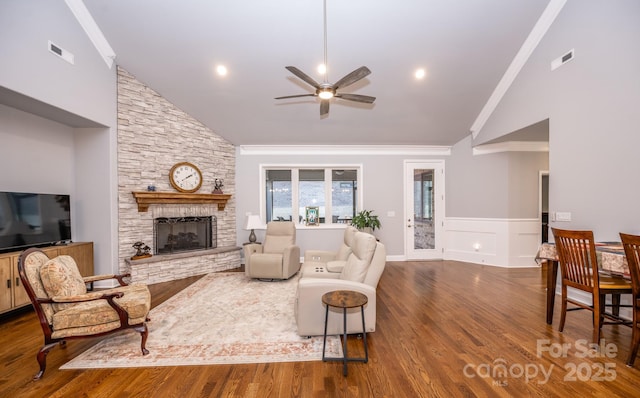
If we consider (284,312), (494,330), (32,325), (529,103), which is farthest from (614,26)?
(32,325)

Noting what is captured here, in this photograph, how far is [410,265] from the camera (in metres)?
5.62

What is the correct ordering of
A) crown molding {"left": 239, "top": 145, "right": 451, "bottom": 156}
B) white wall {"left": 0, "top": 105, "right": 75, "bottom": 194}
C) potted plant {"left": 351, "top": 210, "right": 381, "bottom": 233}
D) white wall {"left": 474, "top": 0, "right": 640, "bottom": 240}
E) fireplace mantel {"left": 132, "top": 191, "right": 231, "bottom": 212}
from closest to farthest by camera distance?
1. white wall {"left": 474, "top": 0, "right": 640, "bottom": 240}
2. white wall {"left": 0, "top": 105, "right": 75, "bottom": 194}
3. fireplace mantel {"left": 132, "top": 191, "right": 231, "bottom": 212}
4. potted plant {"left": 351, "top": 210, "right": 381, "bottom": 233}
5. crown molding {"left": 239, "top": 145, "right": 451, "bottom": 156}

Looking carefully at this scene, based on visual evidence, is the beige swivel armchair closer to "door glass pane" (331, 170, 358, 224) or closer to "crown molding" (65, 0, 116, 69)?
"door glass pane" (331, 170, 358, 224)

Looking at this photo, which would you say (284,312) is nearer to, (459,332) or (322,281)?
(322,281)

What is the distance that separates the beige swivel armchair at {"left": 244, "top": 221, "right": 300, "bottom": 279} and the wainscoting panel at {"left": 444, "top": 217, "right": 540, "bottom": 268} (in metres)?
3.85

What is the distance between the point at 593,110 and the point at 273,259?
4824mm

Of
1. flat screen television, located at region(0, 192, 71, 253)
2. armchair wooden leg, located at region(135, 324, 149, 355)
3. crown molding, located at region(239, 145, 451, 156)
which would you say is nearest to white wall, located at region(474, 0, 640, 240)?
crown molding, located at region(239, 145, 451, 156)

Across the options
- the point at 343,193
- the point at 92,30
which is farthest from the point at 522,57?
the point at 92,30

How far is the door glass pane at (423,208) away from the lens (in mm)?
6152

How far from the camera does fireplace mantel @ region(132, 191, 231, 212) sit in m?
4.54

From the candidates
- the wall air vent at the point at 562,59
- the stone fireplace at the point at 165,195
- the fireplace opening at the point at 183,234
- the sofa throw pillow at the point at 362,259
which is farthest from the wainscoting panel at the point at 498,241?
the fireplace opening at the point at 183,234

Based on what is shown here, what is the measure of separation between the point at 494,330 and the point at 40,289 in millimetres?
4359

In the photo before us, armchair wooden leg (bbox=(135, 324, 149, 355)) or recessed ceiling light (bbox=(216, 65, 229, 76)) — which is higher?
recessed ceiling light (bbox=(216, 65, 229, 76))

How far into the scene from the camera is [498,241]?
5449 mm
